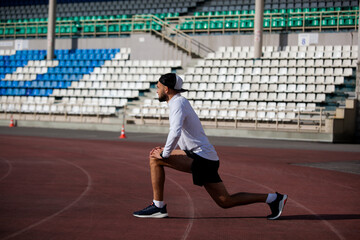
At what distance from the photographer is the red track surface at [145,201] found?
5898 mm

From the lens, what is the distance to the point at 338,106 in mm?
26781

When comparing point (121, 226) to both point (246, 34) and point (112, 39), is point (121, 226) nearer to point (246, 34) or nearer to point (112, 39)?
point (246, 34)

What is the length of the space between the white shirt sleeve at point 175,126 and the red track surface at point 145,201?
0.88 m

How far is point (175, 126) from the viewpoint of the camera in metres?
6.03

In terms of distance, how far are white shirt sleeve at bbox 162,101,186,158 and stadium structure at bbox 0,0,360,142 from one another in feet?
63.9

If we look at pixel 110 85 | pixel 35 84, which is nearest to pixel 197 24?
pixel 110 85

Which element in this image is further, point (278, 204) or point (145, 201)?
point (145, 201)

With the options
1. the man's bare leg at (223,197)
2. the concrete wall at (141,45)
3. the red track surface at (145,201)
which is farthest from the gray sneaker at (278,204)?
the concrete wall at (141,45)

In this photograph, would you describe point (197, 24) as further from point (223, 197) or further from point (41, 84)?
point (223, 197)

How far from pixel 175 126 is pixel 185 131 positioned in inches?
10.0

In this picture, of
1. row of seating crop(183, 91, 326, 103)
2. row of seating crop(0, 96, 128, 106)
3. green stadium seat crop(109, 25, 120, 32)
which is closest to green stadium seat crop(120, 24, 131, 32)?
green stadium seat crop(109, 25, 120, 32)

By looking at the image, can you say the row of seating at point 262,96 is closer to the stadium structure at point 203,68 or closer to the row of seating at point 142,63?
the stadium structure at point 203,68

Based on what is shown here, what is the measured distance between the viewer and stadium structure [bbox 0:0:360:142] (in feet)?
88.4

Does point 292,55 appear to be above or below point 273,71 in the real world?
above
